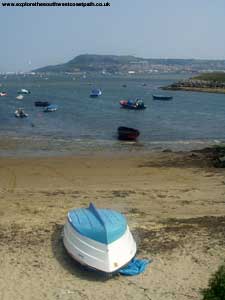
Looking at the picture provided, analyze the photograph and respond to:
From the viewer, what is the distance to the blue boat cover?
11922 millimetres

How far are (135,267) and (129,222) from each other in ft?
9.70

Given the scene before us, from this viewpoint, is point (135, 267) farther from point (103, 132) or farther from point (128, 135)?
point (103, 132)

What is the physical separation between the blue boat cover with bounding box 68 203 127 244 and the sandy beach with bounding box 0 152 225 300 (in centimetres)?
81

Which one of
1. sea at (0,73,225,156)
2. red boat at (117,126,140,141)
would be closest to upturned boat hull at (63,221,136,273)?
sea at (0,73,225,156)

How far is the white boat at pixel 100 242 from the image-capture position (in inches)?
458

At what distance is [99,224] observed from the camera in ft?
40.5

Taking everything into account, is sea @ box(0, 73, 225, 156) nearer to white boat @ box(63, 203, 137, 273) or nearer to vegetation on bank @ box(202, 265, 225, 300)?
white boat @ box(63, 203, 137, 273)

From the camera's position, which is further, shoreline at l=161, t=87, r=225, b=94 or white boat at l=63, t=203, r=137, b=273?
shoreline at l=161, t=87, r=225, b=94

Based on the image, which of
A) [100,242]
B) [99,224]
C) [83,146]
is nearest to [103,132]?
[83,146]

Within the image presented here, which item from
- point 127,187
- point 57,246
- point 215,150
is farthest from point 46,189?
point 215,150

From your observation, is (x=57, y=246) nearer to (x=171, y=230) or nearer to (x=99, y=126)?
(x=171, y=230)

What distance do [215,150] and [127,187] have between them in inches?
447

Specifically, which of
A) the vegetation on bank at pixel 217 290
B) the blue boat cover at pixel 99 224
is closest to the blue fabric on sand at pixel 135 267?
the blue boat cover at pixel 99 224

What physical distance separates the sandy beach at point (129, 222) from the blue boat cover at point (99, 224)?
0.81 metres
